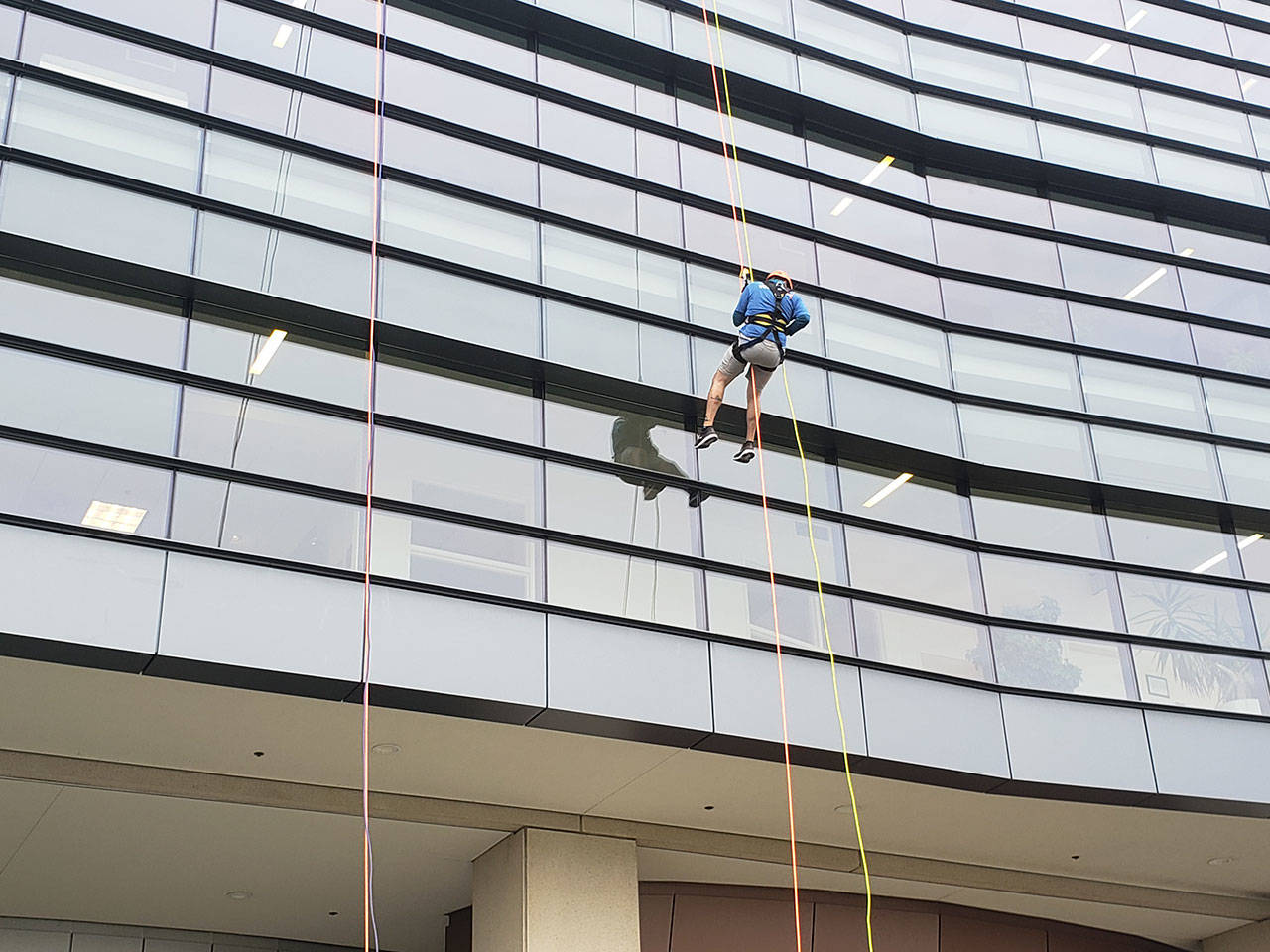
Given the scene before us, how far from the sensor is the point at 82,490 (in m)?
10.9

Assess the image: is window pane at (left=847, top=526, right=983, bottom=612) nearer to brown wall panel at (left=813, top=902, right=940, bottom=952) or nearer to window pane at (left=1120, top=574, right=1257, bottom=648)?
window pane at (left=1120, top=574, right=1257, bottom=648)

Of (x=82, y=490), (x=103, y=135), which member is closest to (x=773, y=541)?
(x=82, y=490)

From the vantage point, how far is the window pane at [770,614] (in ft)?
43.5

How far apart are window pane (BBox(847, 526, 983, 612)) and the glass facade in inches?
1.4

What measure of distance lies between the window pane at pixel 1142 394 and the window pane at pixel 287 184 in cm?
960

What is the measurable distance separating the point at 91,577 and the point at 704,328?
7.58m

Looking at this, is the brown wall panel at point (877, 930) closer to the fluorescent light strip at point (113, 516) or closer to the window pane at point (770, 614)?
the window pane at point (770, 614)

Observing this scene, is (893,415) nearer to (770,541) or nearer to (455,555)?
(770,541)

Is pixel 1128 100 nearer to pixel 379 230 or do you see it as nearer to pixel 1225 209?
pixel 1225 209

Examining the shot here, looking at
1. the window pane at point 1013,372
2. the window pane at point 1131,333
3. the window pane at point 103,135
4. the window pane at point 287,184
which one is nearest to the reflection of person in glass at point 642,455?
the window pane at point 287,184

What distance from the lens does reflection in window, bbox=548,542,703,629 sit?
1259 centimetres

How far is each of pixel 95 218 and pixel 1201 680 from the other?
12.8 metres

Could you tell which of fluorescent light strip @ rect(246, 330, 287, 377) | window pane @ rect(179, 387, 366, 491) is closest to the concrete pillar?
window pane @ rect(179, 387, 366, 491)

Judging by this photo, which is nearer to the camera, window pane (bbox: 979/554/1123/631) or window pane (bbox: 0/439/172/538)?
window pane (bbox: 0/439/172/538)
